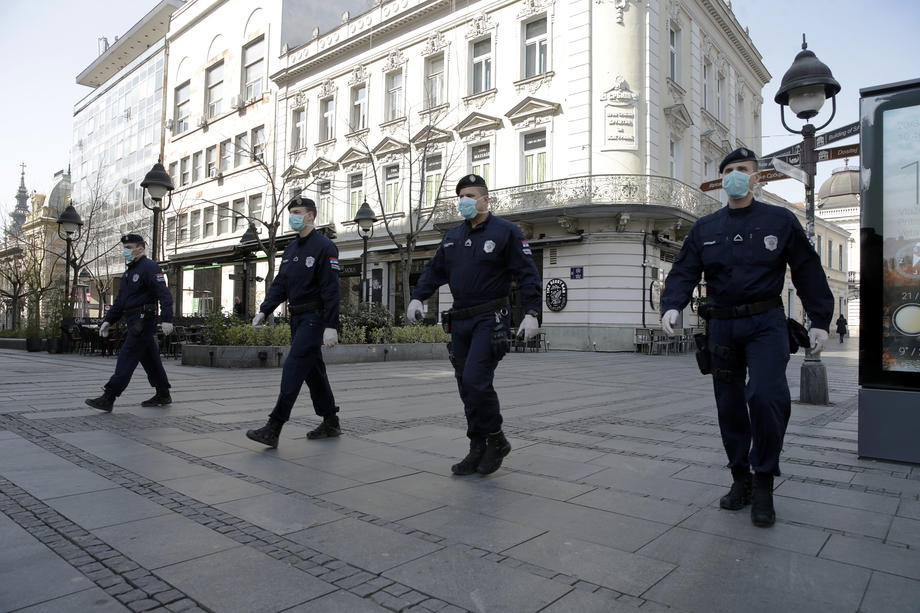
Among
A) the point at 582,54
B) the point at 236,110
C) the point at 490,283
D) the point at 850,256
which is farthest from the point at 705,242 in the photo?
the point at 850,256

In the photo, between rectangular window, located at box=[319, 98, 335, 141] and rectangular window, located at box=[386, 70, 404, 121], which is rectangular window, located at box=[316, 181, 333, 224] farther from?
rectangular window, located at box=[386, 70, 404, 121]

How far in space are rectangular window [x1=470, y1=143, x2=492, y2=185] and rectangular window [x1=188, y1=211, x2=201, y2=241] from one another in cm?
2164

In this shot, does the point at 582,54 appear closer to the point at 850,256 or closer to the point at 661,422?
the point at 661,422

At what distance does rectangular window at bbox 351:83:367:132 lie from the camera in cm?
3012

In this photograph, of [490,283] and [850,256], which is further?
[850,256]

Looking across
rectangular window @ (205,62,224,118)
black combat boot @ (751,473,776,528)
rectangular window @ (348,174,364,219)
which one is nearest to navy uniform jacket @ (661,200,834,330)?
black combat boot @ (751,473,776,528)

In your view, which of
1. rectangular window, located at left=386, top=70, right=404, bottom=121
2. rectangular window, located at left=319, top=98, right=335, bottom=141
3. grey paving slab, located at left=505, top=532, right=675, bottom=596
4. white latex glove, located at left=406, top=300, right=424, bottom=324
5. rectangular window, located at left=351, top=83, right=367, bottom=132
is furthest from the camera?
rectangular window, located at left=319, top=98, right=335, bottom=141

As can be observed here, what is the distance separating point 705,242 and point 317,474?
2827 millimetres

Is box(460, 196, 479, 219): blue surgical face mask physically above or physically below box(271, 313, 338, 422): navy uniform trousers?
above

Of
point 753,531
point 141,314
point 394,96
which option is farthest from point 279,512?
point 394,96

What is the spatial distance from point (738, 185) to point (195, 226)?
40.7 metres

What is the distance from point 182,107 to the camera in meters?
43.0

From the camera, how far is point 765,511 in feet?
10.8

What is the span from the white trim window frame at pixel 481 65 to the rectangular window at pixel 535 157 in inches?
119
